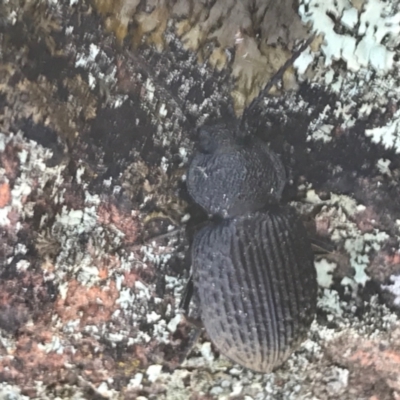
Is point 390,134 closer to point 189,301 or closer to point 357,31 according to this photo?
point 357,31

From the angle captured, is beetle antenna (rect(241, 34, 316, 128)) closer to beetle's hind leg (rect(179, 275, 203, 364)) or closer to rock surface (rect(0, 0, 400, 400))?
rock surface (rect(0, 0, 400, 400))

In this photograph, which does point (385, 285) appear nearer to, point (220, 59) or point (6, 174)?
point (220, 59)

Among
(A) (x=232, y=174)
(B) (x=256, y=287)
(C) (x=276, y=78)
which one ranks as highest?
(C) (x=276, y=78)

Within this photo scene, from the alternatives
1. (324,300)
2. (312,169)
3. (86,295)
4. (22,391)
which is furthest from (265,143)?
(22,391)

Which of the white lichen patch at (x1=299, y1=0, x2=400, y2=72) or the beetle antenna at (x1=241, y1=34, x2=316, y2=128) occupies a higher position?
the white lichen patch at (x1=299, y1=0, x2=400, y2=72)

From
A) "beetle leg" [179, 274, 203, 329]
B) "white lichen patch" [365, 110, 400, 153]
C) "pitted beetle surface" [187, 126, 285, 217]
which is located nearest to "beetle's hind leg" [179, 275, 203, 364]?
"beetle leg" [179, 274, 203, 329]

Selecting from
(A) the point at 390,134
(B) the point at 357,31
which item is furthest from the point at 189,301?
→ (B) the point at 357,31
